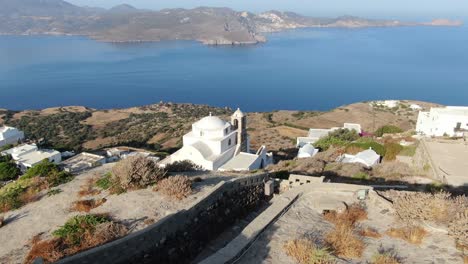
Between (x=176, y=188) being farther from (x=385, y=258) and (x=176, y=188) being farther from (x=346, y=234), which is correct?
(x=385, y=258)

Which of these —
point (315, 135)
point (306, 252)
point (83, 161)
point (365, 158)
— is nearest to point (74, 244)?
point (306, 252)

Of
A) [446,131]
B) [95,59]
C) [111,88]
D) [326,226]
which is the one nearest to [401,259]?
[326,226]

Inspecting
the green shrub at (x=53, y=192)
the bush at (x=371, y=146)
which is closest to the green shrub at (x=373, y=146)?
the bush at (x=371, y=146)

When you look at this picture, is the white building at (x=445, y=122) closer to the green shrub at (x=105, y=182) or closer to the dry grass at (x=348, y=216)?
the dry grass at (x=348, y=216)

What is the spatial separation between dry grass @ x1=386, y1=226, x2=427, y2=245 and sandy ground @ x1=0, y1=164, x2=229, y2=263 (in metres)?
4.50

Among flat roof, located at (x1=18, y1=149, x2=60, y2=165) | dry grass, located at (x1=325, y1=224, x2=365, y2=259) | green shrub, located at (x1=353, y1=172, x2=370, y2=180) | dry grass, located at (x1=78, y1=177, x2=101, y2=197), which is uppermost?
dry grass, located at (x1=325, y1=224, x2=365, y2=259)

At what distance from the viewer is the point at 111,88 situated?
350 feet

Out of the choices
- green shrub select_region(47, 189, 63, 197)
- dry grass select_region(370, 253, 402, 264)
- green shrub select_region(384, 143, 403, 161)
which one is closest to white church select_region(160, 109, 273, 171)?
green shrub select_region(384, 143, 403, 161)

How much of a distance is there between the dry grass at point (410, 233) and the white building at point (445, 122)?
835 inches

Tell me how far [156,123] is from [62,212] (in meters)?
49.7

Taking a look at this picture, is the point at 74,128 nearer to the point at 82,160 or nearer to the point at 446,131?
the point at 82,160

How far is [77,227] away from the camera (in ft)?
25.8

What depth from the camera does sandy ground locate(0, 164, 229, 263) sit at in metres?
7.92

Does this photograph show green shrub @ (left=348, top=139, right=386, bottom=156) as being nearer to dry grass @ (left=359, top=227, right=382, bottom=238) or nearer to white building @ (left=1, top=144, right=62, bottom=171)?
dry grass @ (left=359, top=227, right=382, bottom=238)
